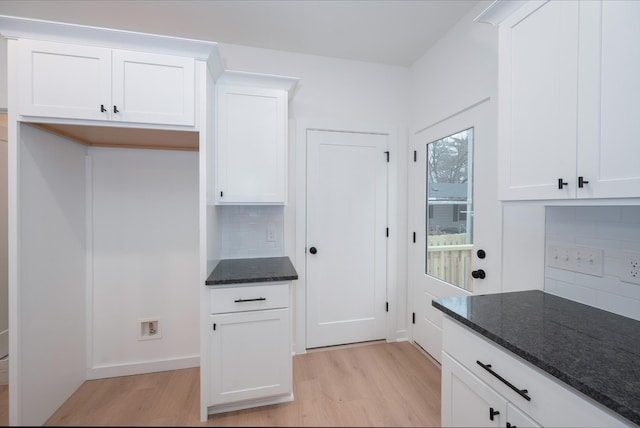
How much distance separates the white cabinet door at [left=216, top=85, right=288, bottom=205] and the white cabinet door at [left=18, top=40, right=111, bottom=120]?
0.60 meters

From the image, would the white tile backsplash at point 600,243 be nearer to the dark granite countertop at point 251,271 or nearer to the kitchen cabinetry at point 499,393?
the kitchen cabinetry at point 499,393

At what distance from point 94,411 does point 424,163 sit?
227cm

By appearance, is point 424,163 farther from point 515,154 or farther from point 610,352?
point 610,352

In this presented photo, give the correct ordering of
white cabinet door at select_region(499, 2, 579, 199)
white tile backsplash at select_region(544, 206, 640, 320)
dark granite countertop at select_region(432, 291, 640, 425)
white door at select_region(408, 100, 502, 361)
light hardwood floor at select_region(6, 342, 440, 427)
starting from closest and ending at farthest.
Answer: light hardwood floor at select_region(6, 342, 440, 427) → dark granite countertop at select_region(432, 291, 640, 425) → white cabinet door at select_region(499, 2, 579, 199) → white tile backsplash at select_region(544, 206, 640, 320) → white door at select_region(408, 100, 502, 361)

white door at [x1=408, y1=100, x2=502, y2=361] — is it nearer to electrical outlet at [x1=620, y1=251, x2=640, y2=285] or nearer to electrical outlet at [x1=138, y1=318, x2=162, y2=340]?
electrical outlet at [x1=620, y1=251, x2=640, y2=285]

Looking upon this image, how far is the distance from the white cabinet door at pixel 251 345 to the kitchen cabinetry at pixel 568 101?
50.4 inches

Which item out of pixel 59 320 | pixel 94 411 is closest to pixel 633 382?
pixel 94 411

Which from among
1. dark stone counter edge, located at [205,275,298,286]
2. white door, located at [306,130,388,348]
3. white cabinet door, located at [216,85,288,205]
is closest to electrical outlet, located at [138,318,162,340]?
dark stone counter edge, located at [205,275,298,286]

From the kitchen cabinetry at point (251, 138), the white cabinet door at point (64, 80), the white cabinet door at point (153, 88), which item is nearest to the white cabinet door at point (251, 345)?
the kitchen cabinetry at point (251, 138)

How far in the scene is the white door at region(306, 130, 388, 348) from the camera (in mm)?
2168

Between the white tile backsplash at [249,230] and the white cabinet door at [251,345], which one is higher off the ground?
the white tile backsplash at [249,230]

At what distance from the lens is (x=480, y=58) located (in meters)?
1.68

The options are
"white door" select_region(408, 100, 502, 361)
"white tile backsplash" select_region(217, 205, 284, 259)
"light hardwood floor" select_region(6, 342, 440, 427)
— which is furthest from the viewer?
"white tile backsplash" select_region(217, 205, 284, 259)

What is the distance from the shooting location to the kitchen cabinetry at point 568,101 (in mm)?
822
